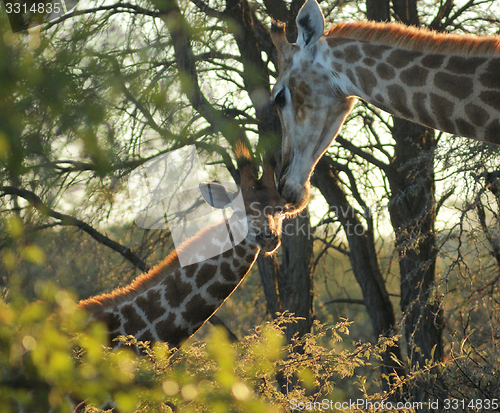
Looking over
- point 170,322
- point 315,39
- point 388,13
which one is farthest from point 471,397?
point 388,13

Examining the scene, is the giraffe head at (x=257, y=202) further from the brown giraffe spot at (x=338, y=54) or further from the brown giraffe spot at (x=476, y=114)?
the brown giraffe spot at (x=476, y=114)

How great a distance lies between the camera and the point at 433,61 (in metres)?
A: 3.13

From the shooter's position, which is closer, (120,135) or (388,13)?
(120,135)

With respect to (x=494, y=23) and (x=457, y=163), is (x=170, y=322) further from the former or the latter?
(x=494, y=23)

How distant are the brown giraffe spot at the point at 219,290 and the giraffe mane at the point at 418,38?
2.19 m

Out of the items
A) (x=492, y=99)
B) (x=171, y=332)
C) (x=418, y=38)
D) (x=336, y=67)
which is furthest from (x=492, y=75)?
(x=171, y=332)

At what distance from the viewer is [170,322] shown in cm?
410

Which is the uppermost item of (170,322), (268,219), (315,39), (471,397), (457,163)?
(315,39)

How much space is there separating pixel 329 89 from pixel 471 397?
2.62 m

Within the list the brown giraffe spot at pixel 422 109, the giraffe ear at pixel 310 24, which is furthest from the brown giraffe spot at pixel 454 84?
the giraffe ear at pixel 310 24

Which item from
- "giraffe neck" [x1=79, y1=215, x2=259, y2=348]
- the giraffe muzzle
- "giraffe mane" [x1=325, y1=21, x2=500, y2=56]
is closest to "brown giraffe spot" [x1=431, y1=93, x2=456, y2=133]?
"giraffe mane" [x1=325, y1=21, x2=500, y2=56]

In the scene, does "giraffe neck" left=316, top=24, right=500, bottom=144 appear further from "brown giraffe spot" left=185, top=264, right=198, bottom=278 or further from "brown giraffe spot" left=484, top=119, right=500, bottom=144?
"brown giraffe spot" left=185, top=264, right=198, bottom=278

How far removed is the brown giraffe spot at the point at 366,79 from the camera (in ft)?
11.2

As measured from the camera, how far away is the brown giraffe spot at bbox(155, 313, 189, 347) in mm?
4066
